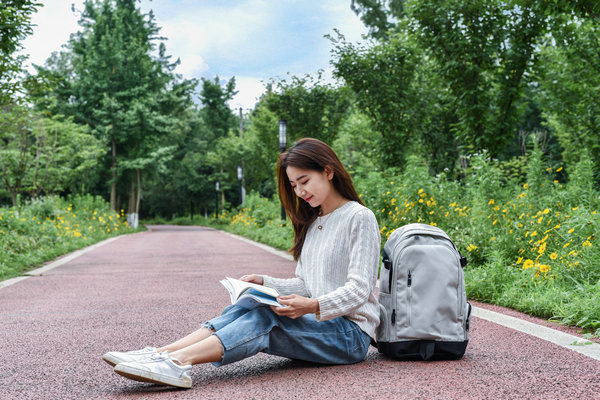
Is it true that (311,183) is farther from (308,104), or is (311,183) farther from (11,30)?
(308,104)

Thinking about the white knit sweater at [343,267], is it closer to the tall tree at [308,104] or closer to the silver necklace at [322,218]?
the silver necklace at [322,218]

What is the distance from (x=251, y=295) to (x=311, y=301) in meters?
0.30

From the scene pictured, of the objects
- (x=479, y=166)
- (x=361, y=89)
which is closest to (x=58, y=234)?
(x=361, y=89)

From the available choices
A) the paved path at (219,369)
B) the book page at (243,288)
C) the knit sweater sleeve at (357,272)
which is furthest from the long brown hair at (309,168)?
the paved path at (219,369)

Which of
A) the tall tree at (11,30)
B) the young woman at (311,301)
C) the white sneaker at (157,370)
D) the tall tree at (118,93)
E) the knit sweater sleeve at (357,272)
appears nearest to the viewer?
the white sneaker at (157,370)

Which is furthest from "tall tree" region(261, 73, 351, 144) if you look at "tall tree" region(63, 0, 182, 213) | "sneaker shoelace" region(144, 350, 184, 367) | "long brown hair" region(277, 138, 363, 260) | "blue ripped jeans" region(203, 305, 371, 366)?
"sneaker shoelace" region(144, 350, 184, 367)

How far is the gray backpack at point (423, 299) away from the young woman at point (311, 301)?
143mm

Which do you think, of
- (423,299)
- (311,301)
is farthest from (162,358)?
(423,299)

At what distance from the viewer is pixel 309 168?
303 cm

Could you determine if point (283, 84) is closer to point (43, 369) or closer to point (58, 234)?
point (58, 234)

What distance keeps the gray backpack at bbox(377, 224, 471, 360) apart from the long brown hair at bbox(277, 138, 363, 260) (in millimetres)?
426

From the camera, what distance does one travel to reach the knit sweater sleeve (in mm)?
2818

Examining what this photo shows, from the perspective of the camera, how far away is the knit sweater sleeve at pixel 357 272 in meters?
2.82

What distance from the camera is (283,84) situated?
20.9 m
